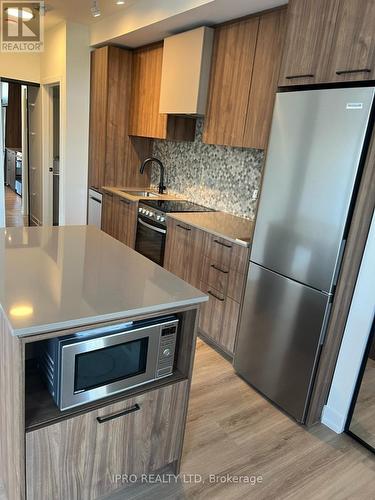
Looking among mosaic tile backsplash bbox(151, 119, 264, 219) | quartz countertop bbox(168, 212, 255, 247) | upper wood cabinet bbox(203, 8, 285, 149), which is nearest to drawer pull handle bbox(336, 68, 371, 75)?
upper wood cabinet bbox(203, 8, 285, 149)

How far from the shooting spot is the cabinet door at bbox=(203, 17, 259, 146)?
2746 mm

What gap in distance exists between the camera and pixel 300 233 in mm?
2084

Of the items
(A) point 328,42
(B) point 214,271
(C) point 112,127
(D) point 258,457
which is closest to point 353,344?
(D) point 258,457

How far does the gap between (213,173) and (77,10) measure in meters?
2.12

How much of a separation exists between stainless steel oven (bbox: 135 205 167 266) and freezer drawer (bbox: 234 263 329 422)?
116 cm

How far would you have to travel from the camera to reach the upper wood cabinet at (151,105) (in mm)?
3717

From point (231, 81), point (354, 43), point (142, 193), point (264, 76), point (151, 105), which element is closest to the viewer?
point (354, 43)

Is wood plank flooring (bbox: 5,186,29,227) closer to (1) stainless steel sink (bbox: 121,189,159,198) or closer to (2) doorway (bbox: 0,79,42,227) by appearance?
(2) doorway (bbox: 0,79,42,227)

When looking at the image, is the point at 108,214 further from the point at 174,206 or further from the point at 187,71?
the point at 187,71

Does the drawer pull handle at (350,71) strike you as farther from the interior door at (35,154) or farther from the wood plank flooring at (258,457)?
the interior door at (35,154)

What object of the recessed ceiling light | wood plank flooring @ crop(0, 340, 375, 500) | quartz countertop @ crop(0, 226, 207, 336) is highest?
the recessed ceiling light

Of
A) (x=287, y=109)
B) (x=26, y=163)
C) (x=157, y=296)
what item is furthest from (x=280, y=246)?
(x=26, y=163)

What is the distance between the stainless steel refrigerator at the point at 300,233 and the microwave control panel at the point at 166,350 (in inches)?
35.6

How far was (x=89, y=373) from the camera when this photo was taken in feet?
4.56
